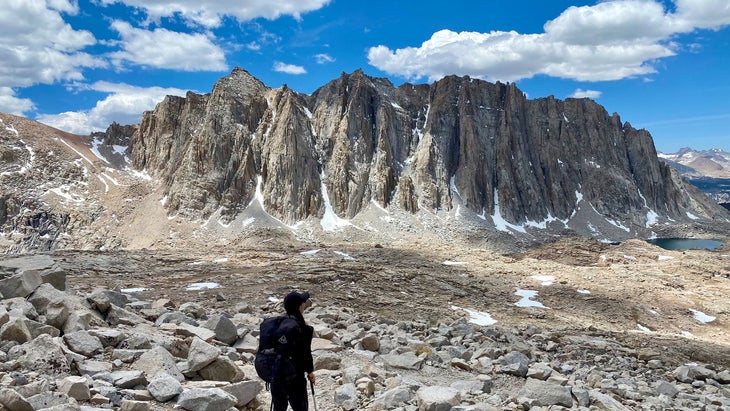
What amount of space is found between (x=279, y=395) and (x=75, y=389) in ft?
9.11

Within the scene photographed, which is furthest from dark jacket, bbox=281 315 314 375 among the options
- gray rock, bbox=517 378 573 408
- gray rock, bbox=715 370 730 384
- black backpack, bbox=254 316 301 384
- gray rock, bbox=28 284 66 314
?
gray rock, bbox=715 370 730 384

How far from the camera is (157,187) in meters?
84.4

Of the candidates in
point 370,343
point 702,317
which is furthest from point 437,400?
point 702,317

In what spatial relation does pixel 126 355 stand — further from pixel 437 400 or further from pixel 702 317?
pixel 702 317

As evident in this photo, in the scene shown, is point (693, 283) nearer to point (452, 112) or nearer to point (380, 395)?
point (380, 395)

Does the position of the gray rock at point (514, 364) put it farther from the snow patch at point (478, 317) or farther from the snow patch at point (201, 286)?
the snow patch at point (201, 286)

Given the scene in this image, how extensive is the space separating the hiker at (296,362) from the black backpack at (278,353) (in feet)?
0.06

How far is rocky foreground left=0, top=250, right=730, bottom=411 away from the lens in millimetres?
7312

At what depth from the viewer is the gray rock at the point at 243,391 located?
25.2ft

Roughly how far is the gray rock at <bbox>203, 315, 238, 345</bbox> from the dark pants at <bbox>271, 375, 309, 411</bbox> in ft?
16.2

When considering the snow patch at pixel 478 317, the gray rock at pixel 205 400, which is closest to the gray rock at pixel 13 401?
the gray rock at pixel 205 400

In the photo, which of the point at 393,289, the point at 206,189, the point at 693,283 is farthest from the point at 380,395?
the point at 206,189

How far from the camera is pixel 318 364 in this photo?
10734mm

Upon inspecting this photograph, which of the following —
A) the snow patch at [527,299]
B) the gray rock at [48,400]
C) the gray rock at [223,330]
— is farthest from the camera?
the snow patch at [527,299]
